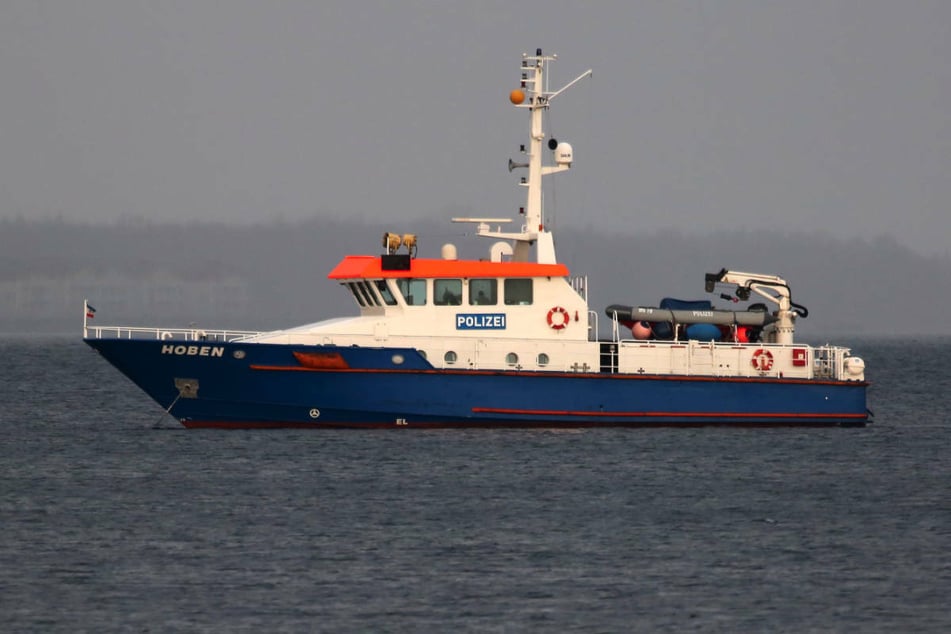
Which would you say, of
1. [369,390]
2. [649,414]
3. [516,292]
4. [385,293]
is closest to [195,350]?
[369,390]

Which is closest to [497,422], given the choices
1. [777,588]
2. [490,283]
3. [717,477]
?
[490,283]

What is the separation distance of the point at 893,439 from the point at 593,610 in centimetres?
1902

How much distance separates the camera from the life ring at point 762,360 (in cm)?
3322

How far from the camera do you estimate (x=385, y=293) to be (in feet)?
104

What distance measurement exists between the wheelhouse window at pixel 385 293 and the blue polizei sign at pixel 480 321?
52.0 inches

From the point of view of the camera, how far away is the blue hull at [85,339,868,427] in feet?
101

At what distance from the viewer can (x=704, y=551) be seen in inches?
855

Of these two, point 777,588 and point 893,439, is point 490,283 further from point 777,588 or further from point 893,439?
point 777,588

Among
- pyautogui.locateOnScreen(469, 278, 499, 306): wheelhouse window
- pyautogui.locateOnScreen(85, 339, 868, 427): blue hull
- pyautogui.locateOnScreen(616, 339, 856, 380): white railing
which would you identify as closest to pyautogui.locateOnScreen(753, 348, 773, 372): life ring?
pyautogui.locateOnScreen(616, 339, 856, 380): white railing

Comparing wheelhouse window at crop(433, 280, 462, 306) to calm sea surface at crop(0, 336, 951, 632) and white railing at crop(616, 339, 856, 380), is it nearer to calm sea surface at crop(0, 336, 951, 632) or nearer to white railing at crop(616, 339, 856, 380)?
calm sea surface at crop(0, 336, 951, 632)

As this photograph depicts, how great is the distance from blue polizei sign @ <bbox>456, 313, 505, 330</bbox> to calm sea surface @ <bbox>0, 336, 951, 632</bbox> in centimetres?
216

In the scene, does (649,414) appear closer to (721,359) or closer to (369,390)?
(721,359)

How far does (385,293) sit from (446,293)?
3.93 feet

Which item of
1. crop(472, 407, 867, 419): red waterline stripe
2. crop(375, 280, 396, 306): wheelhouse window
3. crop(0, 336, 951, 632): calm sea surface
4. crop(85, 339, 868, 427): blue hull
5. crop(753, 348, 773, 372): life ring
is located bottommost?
crop(0, 336, 951, 632): calm sea surface
